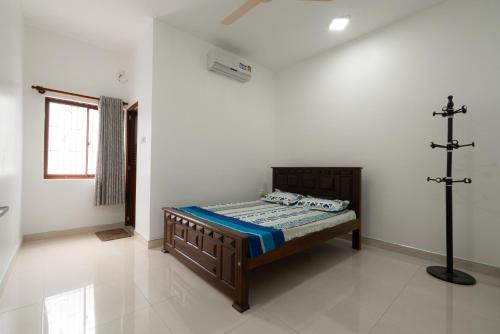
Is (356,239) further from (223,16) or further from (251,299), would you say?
(223,16)

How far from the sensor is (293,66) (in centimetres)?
423

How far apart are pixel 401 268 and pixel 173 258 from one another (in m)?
2.59

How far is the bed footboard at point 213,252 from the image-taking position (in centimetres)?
173

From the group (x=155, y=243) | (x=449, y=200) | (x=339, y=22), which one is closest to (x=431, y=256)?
(x=449, y=200)

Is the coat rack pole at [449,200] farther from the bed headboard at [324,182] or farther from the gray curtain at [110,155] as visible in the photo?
the gray curtain at [110,155]

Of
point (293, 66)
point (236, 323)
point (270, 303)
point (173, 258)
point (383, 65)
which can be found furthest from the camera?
point (293, 66)

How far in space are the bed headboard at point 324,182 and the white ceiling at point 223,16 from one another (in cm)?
197

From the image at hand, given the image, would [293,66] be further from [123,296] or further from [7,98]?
[123,296]

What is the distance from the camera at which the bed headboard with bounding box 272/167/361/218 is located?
9.97ft

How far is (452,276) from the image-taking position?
7.26ft

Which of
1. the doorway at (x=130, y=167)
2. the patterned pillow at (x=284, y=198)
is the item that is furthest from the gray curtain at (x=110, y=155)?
the patterned pillow at (x=284, y=198)

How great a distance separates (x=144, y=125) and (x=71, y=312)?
2287mm

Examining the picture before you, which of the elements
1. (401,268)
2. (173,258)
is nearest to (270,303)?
(173,258)

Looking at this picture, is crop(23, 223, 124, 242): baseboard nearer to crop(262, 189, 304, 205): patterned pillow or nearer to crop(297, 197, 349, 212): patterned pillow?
crop(262, 189, 304, 205): patterned pillow
